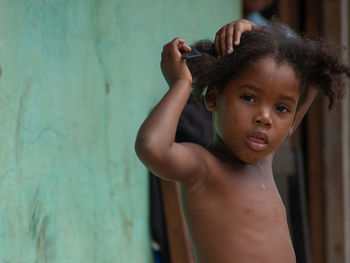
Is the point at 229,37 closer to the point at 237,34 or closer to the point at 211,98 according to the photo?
the point at 237,34

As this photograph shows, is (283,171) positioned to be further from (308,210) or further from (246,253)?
(246,253)

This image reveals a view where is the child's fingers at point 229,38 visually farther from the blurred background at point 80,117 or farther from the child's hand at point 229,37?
the blurred background at point 80,117

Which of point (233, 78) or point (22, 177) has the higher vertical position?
point (233, 78)

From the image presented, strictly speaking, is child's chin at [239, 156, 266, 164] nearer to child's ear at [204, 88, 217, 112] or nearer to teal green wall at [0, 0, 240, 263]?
child's ear at [204, 88, 217, 112]

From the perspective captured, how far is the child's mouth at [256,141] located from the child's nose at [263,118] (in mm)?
37

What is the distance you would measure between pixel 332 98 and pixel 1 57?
1.11m

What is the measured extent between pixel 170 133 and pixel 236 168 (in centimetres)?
Answer: 40

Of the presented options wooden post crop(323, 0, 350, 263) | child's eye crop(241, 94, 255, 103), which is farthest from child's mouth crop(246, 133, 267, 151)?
wooden post crop(323, 0, 350, 263)

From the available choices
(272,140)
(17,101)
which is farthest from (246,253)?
(17,101)

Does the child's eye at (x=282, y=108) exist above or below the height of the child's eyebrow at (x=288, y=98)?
below

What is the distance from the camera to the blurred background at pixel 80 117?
1.92m

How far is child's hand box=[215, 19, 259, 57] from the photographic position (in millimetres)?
1949

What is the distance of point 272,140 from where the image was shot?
1.92 m

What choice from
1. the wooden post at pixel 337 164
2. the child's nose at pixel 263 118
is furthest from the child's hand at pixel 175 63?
the wooden post at pixel 337 164
